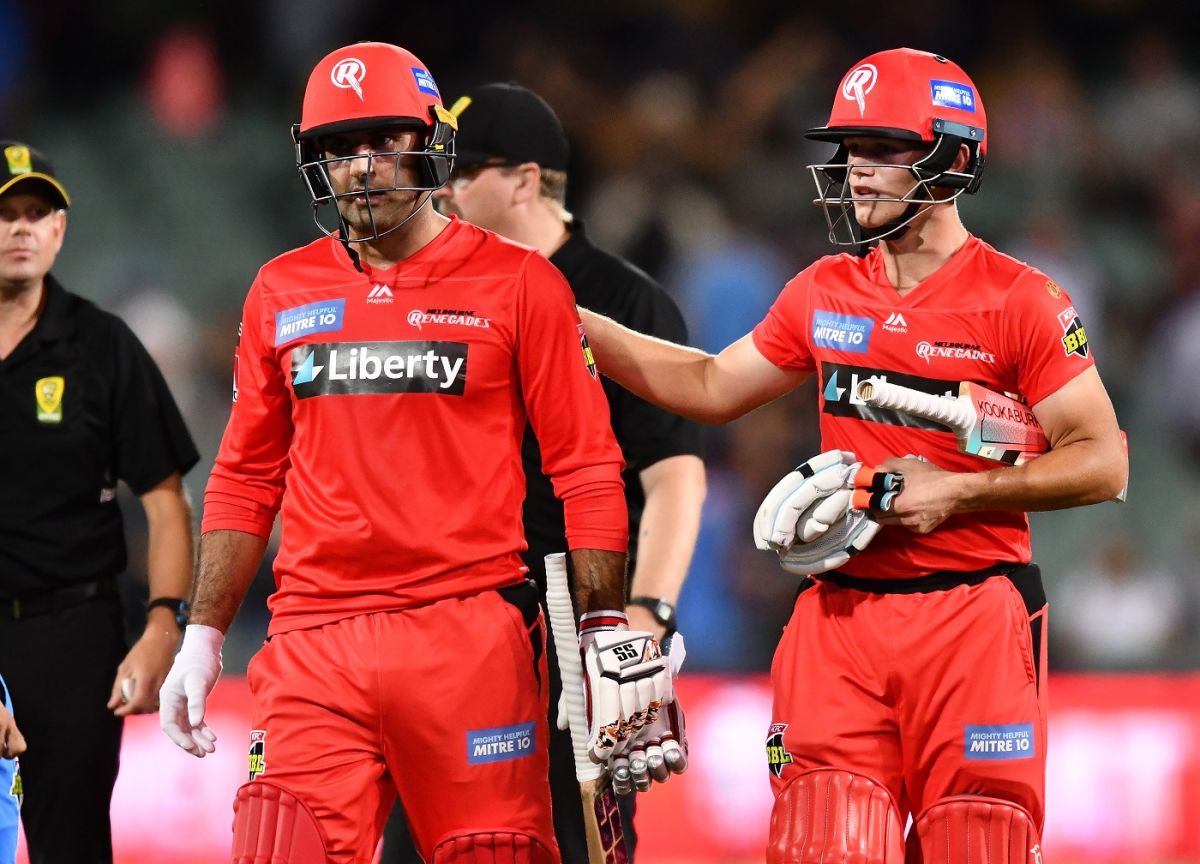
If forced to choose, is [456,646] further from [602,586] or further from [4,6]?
[4,6]

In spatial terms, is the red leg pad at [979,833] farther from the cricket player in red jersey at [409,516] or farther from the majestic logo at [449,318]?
the majestic logo at [449,318]

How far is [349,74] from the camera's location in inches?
174

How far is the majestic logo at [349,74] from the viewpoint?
14.5ft

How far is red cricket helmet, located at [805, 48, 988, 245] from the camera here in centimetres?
464

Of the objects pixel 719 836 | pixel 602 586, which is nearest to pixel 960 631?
pixel 602 586

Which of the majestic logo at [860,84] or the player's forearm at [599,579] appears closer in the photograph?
the player's forearm at [599,579]

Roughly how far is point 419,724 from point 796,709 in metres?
0.95

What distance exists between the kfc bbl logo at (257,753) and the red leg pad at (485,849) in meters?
0.44

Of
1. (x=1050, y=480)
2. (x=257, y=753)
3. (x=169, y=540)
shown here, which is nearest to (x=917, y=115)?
(x=1050, y=480)

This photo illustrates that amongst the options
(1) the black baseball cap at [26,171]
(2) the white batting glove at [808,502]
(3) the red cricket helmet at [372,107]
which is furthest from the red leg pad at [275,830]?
(1) the black baseball cap at [26,171]

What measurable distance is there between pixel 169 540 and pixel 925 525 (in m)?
2.26

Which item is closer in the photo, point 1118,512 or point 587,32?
point 1118,512

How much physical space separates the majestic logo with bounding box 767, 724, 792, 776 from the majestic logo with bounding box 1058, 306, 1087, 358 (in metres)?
1.12

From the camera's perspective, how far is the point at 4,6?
12156 millimetres
